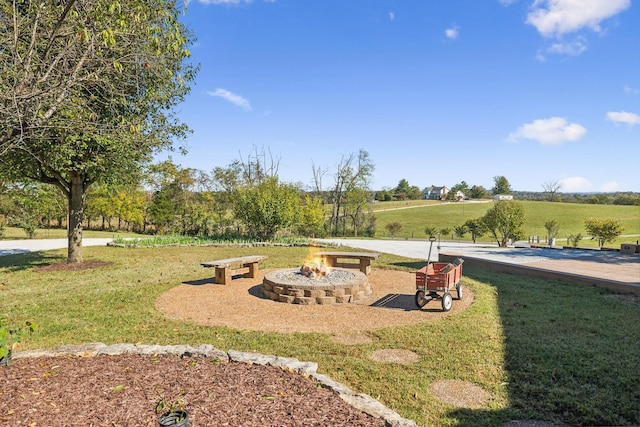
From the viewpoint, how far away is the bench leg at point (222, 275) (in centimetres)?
991

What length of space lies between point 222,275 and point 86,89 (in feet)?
18.9

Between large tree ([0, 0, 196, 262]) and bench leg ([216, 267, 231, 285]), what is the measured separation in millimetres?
3845

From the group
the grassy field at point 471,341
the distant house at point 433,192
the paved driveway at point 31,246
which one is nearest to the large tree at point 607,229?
the grassy field at point 471,341

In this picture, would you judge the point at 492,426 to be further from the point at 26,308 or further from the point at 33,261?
the point at 33,261

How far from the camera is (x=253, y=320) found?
22.4 ft

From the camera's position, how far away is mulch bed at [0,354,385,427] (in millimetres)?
3123

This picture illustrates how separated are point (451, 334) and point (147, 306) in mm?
6027

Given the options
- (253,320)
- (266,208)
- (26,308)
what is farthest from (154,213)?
(253,320)

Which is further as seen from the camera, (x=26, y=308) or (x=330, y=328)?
(x=26, y=308)

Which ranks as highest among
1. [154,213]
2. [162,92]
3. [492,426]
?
[162,92]

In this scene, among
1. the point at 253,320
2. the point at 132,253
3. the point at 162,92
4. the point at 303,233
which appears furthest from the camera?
the point at 303,233

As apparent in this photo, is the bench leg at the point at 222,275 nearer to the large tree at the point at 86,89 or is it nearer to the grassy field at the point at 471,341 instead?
the grassy field at the point at 471,341

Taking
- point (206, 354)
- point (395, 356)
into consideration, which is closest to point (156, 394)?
point (206, 354)

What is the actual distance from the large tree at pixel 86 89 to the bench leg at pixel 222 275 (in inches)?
151
